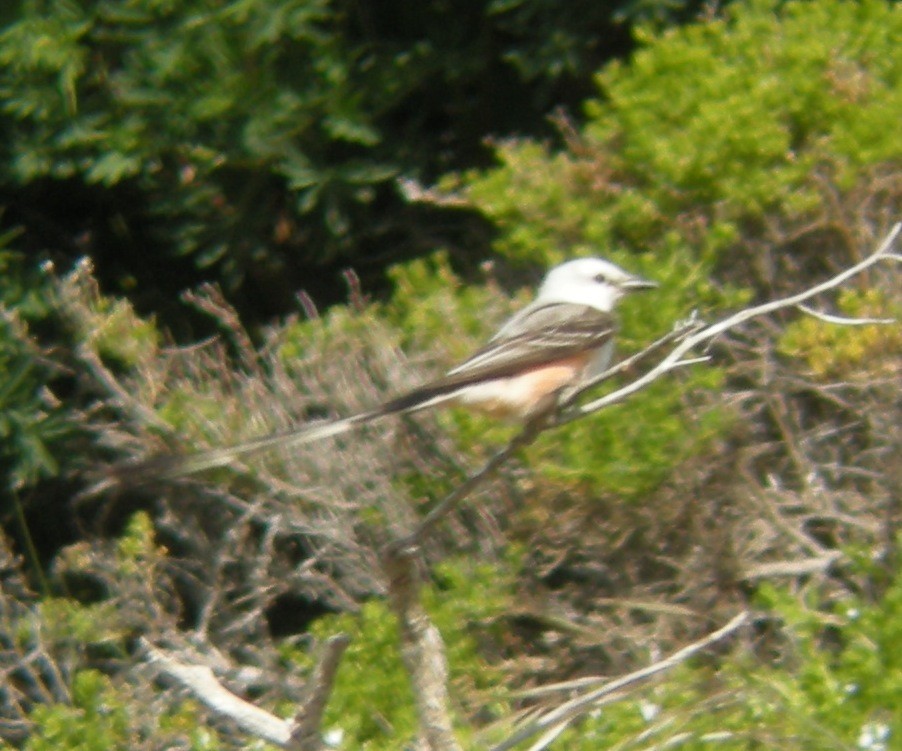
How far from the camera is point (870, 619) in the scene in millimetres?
3834

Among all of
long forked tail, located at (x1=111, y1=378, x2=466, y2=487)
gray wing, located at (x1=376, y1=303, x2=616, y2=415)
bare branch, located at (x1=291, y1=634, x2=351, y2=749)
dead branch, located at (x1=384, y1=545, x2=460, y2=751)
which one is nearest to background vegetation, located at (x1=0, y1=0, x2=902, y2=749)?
gray wing, located at (x1=376, y1=303, x2=616, y2=415)

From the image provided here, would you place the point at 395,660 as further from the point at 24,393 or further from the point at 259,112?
the point at 259,112

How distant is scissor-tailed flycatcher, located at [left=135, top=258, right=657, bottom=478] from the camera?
3.95m

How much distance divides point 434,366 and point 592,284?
0.83m

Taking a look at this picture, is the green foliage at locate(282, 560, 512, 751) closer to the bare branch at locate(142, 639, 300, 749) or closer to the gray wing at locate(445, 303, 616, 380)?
the gray wing at locate(445, 303, 616, 380)

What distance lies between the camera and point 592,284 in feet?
15.2

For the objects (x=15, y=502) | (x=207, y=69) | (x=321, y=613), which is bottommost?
(x=321, y=613)

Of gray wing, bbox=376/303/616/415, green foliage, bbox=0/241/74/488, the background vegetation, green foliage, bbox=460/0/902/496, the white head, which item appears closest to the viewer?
gray wing, bbox=376/303/616/415

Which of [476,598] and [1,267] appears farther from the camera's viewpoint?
[1,267]

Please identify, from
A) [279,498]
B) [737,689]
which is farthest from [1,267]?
[737,689]

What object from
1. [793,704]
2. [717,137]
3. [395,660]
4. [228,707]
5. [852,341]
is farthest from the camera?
[717,137]

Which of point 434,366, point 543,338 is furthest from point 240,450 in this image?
point 434,366

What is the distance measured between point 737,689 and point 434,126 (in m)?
3.45

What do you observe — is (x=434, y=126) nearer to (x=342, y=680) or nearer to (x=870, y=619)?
(x=342, y=680)
